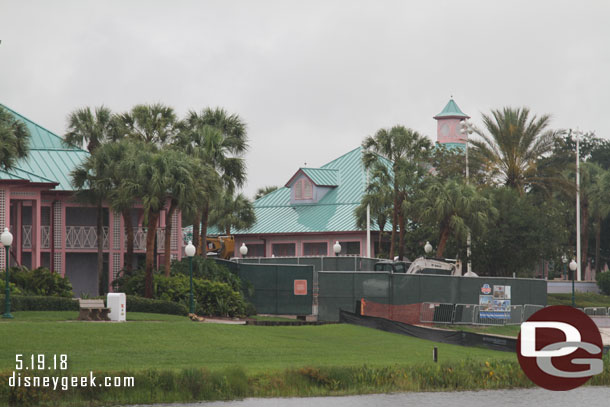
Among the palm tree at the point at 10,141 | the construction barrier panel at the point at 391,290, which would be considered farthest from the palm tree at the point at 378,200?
the palm tree at the point at 10,141

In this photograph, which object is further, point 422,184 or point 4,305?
point 422,184

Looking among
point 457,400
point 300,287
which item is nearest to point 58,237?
point 300,287

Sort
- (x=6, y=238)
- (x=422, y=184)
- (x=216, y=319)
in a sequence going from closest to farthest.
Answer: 1. (x=6, y=238)
2. (x=216, y=319)
3. (x=422, y=184)

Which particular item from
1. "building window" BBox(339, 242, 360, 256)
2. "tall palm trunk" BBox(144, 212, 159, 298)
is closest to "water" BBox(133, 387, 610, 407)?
"tall palm trunk" BBox(144, 212, 159, 298)

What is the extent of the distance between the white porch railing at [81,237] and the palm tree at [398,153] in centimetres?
1614

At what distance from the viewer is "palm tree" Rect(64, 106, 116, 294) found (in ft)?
162

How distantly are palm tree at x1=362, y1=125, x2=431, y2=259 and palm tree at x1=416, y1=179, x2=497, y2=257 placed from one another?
152 cm

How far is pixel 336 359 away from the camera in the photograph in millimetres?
29781

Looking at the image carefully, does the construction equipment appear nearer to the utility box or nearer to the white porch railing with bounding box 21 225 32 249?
the utility box

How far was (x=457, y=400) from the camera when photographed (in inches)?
969

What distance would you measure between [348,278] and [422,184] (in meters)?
16.8

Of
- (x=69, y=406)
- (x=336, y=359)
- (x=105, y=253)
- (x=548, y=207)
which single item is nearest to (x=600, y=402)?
(x=336, y=359)

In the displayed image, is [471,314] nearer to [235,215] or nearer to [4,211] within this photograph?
[4,211]

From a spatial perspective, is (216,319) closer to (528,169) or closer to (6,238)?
(6,238)
